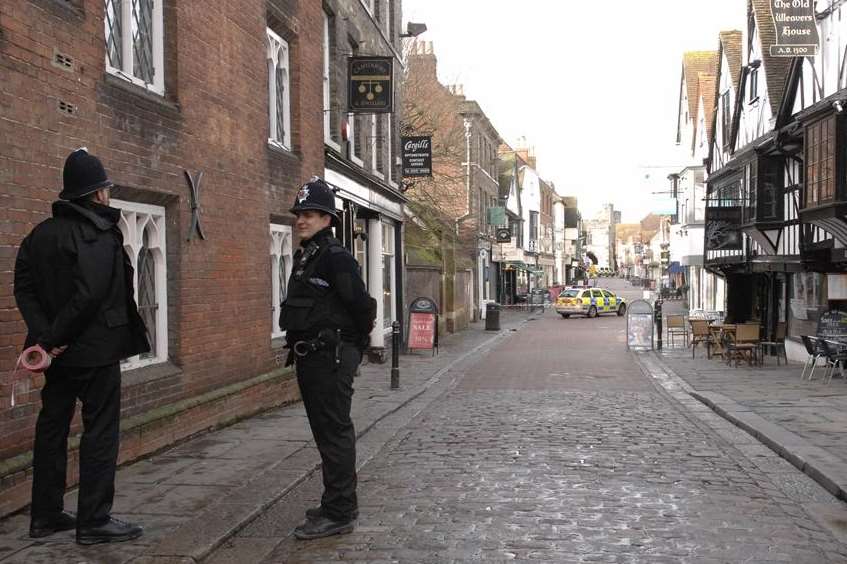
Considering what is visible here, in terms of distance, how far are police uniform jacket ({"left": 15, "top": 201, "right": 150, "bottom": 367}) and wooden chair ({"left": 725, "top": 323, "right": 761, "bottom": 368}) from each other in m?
15.0

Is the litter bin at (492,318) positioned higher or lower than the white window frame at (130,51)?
lower

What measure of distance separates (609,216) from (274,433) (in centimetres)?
15911

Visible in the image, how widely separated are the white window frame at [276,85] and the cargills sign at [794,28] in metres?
9.01

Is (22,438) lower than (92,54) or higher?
lower

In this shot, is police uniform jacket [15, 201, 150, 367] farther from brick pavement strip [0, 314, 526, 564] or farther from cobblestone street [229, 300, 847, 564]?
cobblestone street [229, 300, 847, 564]

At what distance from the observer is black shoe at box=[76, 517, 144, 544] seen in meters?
5.00

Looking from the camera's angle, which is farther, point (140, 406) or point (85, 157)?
point (140, 406)

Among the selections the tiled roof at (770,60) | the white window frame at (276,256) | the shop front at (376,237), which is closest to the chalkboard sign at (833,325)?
the tiled roof at (770,60)

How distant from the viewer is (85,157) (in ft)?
16.7

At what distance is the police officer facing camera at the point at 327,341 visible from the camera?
5363mm

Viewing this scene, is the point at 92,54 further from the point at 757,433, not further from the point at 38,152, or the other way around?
the point at 757,433

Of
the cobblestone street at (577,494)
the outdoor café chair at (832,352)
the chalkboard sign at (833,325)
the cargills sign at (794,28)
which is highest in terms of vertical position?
the cargills sign at (794,28)

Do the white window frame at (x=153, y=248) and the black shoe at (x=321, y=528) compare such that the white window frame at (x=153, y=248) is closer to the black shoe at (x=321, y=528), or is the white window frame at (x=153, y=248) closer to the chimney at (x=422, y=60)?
the black shoe at (x=321, y=528)

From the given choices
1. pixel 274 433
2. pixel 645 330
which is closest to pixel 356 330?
pixel 274 433
